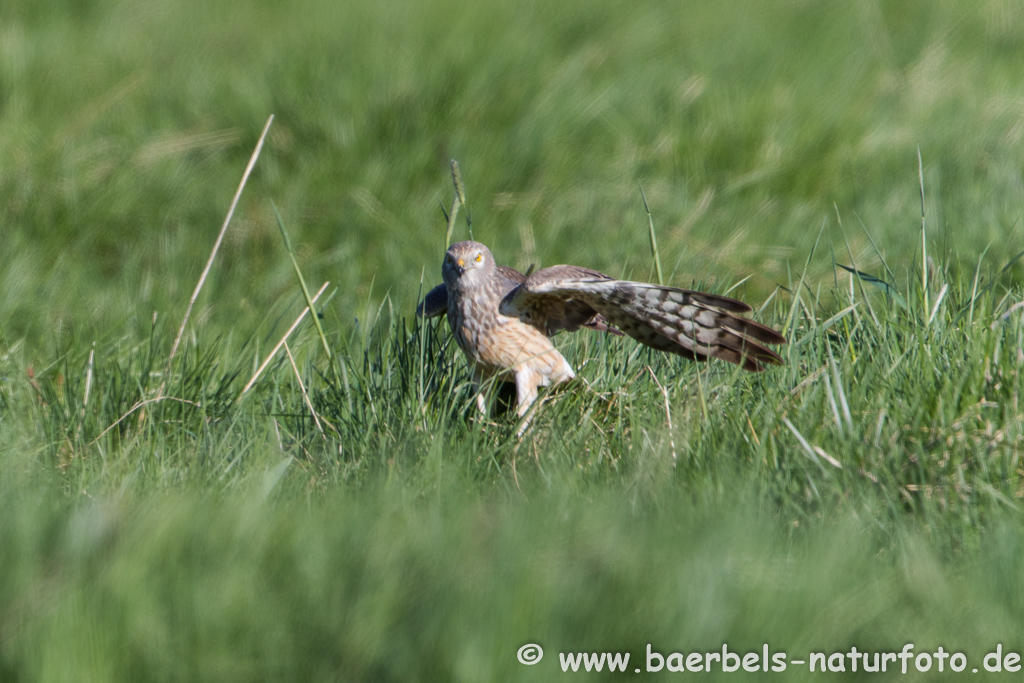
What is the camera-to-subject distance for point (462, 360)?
4.17 m

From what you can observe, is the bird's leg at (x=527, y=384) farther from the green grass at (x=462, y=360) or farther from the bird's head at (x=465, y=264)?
the bird's head at (x=465, y=264)

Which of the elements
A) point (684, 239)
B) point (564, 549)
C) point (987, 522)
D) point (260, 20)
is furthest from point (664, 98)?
point (564, 549)

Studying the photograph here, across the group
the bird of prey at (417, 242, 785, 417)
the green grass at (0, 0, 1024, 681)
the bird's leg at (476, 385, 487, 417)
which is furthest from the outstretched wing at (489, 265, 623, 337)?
the bird's leg at (476, 385, 487, 417)

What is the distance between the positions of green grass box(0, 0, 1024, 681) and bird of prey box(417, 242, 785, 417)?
0.43 ft

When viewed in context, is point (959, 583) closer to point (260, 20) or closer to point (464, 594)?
point (464, 594)

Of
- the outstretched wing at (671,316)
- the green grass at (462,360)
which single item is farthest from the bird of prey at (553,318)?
the green grass at (462,360)

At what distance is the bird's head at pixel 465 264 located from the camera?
13.3ft

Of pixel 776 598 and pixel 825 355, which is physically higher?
pixel 825 355

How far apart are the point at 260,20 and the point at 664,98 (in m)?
3.91

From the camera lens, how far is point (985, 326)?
3279 millimetres

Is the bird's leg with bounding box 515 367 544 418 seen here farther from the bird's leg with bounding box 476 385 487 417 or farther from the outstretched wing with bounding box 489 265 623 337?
the outstretched wing with bounding box 489 265 623 337

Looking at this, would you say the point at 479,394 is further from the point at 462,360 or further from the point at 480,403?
the point at 462,360

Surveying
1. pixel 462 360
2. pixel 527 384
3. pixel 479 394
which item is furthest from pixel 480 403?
pixel 462 360

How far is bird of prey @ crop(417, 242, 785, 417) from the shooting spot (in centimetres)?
336
